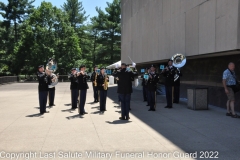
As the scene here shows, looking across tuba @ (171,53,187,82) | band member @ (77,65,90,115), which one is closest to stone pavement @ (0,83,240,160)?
band member @ (77,65,90,115)

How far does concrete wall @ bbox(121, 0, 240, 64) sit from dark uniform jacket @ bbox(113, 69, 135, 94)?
380 centimetres

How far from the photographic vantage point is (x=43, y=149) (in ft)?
19.5

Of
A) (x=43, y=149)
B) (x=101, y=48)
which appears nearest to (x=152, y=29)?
(x=43, y=149)

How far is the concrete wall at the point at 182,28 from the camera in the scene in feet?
34.0

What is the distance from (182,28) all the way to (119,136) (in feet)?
29.1

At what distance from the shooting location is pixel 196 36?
12.8 metres

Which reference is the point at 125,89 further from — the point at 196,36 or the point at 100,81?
the point at 196,36

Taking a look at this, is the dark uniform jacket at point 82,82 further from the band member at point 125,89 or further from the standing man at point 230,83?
the standing man at point 230,83

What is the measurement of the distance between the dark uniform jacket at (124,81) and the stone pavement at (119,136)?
3.35 ft

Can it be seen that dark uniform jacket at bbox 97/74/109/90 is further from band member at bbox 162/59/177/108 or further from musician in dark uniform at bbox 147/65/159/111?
band member at bbox 162/59/177/108

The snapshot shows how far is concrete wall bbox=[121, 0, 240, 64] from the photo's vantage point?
10.4m

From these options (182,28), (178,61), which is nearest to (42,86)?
(178,61)

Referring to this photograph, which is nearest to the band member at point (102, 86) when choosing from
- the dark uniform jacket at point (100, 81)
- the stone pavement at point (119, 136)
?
the dark uniform jacket at point (100, 81)

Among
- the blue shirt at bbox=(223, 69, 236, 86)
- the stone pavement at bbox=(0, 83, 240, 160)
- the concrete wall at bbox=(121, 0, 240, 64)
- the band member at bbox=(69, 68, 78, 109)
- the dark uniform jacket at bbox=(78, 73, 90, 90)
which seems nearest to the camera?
the stone pavement at bbox=(0, 83, 240, 160)
